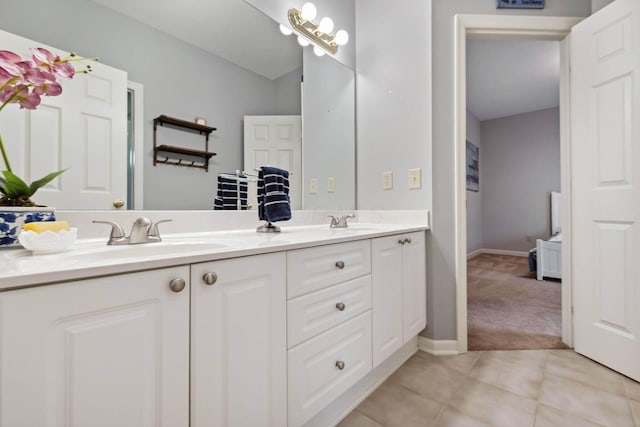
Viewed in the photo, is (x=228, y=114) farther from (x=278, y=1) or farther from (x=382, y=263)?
(x=382, y=263)

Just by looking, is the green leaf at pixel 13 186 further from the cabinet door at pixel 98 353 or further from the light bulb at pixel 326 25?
the light bulb at pixel 326 25

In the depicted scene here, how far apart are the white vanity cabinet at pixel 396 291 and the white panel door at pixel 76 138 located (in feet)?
3.45

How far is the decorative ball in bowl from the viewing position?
709mm

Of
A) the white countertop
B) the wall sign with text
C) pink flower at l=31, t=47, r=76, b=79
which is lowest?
the white countertop

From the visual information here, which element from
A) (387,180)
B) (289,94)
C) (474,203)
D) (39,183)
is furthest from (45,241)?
(474,203)

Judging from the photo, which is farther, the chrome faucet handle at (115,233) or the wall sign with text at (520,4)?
the wall sign with text at (520,4)

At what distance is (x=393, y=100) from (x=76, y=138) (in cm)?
165

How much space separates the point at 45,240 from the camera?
724mm

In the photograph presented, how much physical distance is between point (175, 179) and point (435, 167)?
139 centimetres

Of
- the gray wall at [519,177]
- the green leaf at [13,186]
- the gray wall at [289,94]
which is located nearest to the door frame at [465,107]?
the gray wall at [289,94]

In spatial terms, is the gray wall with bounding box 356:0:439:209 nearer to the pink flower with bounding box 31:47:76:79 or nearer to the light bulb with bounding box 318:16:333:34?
the light bulb with bounding box 318:16:333:34

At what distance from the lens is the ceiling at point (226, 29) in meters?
1.16

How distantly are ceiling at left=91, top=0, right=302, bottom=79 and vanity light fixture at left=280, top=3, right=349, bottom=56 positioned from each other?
7 cm

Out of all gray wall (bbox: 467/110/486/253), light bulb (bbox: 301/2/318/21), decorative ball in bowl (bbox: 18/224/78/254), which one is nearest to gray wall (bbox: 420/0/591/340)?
light bulb (bbox: 301/2/318/21)
